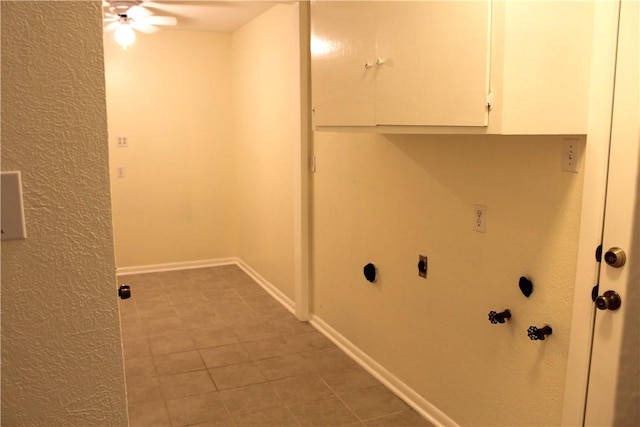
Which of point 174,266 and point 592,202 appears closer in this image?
point 592,202

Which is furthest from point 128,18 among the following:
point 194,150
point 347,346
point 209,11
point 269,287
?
point 347,346

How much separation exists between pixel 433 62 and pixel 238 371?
7.11 ft

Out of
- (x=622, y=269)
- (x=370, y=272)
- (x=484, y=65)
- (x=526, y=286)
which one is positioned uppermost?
(x=484, y=65)

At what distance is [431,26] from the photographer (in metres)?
1.89

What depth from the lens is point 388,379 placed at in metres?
3.07

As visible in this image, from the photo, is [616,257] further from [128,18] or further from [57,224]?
[128,18]

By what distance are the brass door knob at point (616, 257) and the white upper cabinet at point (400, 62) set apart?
57cm

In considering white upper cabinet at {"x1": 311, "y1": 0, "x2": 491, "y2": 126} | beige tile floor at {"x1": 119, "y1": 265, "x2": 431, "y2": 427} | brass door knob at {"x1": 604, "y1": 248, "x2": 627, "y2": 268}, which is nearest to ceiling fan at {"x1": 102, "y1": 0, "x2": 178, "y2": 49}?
white upper cabinet at {"x1": 311, "y1": 0, "x2": 491, "y2": 126}

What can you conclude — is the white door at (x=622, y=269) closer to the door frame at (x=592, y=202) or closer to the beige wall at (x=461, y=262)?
the door frame at (x=592, y=202)

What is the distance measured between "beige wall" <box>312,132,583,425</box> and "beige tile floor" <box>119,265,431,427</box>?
23 cm

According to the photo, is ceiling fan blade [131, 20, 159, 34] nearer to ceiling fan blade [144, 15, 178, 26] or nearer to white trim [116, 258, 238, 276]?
ceiling fan blade [144, 15, 178, 26]

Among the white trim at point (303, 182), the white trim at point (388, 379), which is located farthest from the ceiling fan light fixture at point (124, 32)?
the white trim at point (388, 379)

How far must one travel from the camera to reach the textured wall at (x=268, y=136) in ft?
13.6

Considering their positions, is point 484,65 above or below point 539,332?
above
